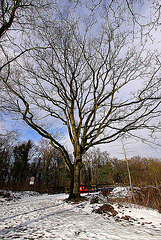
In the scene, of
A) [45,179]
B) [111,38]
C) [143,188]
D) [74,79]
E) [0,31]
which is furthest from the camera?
[45,179]

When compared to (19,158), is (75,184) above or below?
below

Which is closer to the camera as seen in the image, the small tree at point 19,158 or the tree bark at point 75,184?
the tree bark at point 75,184

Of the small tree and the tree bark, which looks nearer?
the tree bark

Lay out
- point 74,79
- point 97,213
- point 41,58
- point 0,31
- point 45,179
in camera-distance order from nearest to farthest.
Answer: point 0,31
point 97,213
point 41,58
point 74,79
point 45,179

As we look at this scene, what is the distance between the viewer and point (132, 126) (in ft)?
25.9

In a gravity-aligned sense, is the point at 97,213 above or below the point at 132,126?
below

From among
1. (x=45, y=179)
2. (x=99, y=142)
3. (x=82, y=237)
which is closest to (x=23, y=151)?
(x=45, y=179)

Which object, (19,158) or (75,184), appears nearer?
(75,184)

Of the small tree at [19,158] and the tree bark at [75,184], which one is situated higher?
the small tree at [19,158]

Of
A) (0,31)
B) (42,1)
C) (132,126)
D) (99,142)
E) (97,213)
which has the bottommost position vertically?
(97,213)

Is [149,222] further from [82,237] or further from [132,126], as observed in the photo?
[132,126]

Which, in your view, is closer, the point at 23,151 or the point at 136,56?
the point at 136,56

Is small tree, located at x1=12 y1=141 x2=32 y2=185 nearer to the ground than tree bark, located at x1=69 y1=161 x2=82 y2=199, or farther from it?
farther from it

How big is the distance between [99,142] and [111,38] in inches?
231
